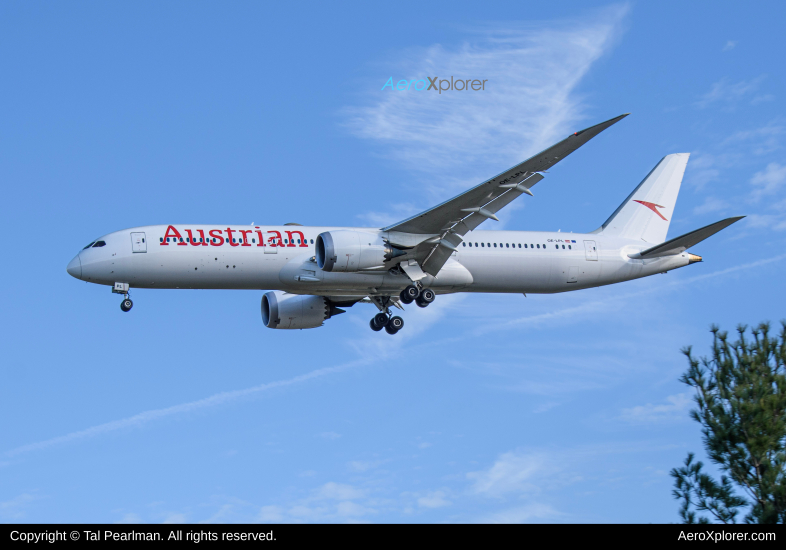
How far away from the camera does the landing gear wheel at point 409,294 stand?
123ft

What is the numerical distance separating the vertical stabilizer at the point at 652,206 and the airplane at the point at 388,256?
1.95 m

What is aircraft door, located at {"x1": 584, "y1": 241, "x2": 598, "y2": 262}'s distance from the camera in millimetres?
40406

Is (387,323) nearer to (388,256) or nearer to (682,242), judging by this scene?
(388,256)

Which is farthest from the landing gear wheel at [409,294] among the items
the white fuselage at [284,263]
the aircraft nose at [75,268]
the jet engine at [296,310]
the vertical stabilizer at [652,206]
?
the aircraft nose at [75,268]

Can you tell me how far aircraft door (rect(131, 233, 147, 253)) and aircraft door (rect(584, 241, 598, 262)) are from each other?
60.5 ft

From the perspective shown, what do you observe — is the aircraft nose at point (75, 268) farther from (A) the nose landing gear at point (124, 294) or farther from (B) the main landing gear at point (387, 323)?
(B) the main landing gear at point (387, 323)

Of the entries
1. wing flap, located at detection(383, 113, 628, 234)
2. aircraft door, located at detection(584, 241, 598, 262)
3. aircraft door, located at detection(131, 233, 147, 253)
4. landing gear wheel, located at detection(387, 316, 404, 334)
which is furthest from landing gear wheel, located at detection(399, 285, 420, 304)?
aircraft door, located at detection(131, 233, 147, 253)

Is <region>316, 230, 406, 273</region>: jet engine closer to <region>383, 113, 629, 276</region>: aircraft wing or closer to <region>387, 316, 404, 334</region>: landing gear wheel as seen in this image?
<region>383, 113, 629, 276</region>: aircraft wing

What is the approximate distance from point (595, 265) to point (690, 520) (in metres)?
19.9

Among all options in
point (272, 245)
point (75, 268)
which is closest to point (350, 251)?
point (272, 245)

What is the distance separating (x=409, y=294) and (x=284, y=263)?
17.2 ft

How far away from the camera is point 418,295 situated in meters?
37.9

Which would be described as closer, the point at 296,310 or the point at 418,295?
the point at 418,295

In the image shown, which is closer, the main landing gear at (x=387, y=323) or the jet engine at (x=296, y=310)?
the main landing gear at (x=387, y=323)
